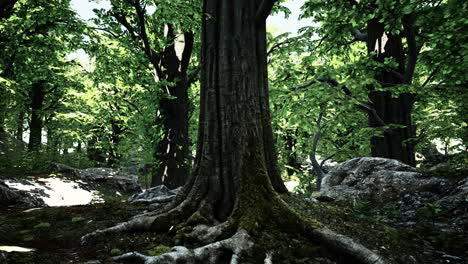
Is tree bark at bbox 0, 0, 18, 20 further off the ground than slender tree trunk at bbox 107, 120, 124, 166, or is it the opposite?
tree bark at bbox 0, 0, 18, 20

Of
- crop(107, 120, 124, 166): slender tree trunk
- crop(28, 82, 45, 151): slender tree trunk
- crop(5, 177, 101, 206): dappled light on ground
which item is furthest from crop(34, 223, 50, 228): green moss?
crop(28, 82, 45, 151): slender tree trunk

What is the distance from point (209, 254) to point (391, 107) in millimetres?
9475

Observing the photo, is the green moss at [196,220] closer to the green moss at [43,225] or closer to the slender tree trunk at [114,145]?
the green moss at [43,225]

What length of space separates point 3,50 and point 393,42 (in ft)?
55.5

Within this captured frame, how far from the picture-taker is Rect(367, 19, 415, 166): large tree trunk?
9.32 meters

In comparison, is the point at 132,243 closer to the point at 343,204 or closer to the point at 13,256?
the point at 13,256

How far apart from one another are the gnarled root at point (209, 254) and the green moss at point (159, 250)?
0.09 m

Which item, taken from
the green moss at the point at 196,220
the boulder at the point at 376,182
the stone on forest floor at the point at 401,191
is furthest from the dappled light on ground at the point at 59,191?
the stone on forest floor at the point at 401,191

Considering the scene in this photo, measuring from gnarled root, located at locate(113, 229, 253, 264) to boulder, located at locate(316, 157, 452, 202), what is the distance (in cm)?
362

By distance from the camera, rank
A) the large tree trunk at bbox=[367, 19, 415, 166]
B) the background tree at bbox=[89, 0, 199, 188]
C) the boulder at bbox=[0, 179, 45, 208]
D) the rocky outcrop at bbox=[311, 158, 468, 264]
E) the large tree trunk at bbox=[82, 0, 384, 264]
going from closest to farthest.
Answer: the large tree trunk at bbox=[82, 0, 384, 264]
the rocky outcrop at bbox=[311, 158, 468, 264]
the boulder at bbox=[0, 179, 45, 208]
the large tree trunk at bbox=[367, 19, 415, 166]
the background tree at bbox=[89, 0, 199, 188]

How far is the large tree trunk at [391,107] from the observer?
367 inches

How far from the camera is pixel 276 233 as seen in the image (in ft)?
11.6

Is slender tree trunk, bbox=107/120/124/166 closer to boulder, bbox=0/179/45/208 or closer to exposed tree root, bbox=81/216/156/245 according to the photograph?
Result: boulder, bbox=0/179/45/208

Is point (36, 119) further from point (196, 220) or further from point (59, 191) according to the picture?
point (196, 220)
